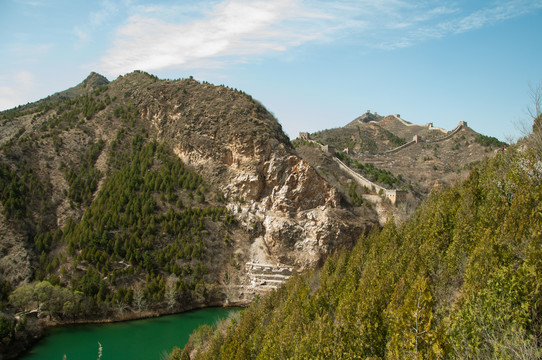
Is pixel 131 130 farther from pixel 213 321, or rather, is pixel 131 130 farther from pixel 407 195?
pixel 407 195

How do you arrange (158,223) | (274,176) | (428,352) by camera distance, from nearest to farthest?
(428,352) < (158,223) < (274,176)

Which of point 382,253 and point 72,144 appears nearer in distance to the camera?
point 382,253

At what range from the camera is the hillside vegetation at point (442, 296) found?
11539 millimetres

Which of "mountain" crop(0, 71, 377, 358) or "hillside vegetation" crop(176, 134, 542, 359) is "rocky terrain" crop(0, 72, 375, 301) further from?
"hillside vegetation" crop(176, 134, 542, 359)

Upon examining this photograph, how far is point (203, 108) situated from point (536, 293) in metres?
51.6

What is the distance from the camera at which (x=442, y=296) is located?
59.2ft

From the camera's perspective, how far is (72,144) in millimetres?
53875

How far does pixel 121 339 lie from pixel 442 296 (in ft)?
84.0

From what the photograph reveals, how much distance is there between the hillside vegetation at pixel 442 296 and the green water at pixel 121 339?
232 inches

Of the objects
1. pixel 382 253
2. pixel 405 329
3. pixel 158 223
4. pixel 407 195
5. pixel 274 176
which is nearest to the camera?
pixel 405 329

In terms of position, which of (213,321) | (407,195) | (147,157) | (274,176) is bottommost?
(213,321)

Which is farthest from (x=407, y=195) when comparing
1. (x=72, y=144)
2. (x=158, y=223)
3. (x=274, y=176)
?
(x=72, y=144)

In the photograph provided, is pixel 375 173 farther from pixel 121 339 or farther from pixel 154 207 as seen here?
pixel 121 339

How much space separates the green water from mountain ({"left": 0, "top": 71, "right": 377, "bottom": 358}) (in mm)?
1596
